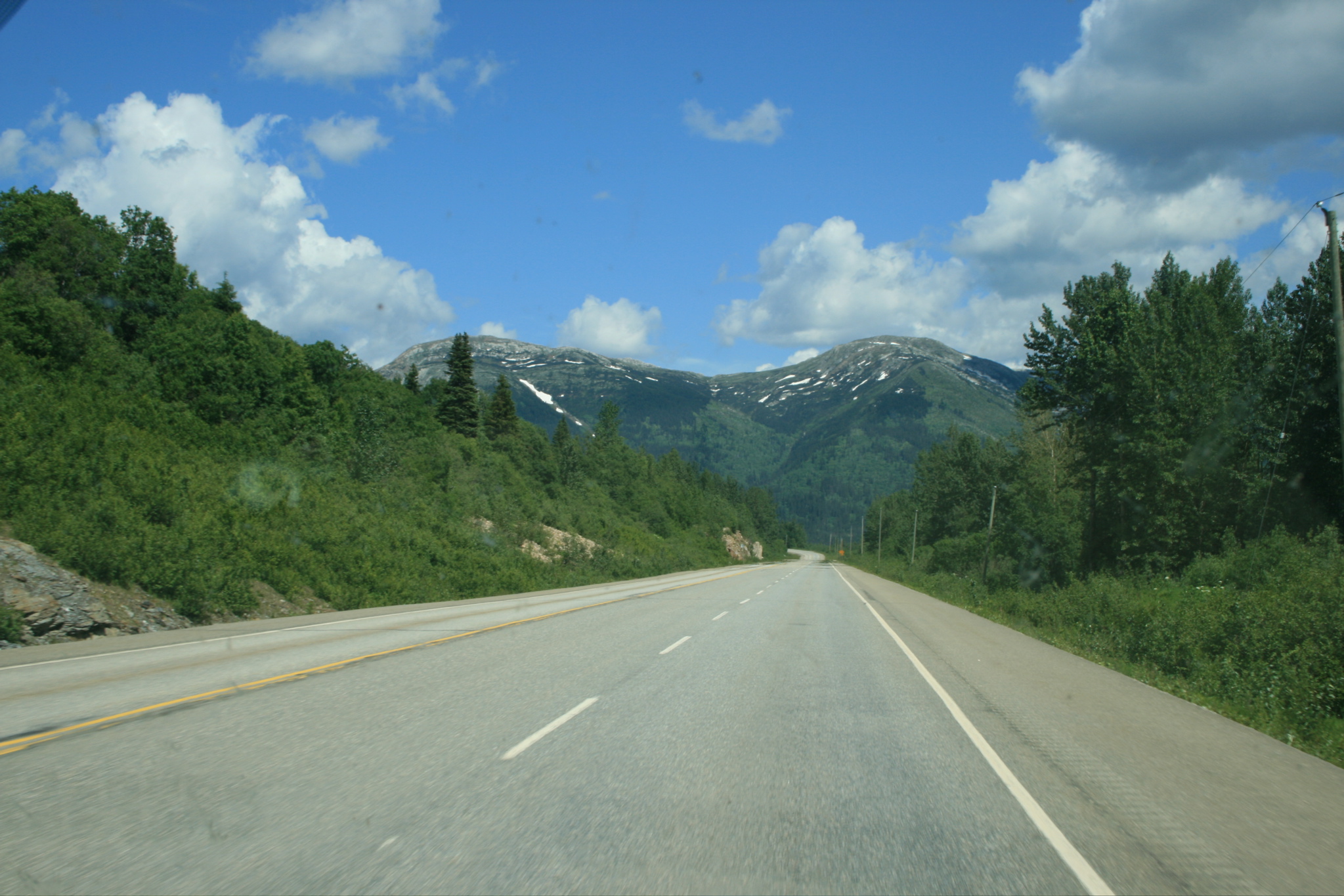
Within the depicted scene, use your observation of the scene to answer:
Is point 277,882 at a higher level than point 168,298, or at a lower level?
lower

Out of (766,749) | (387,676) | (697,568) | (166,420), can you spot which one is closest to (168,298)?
(166,420)

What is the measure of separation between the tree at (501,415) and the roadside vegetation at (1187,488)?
44.0 m

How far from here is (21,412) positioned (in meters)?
19.5

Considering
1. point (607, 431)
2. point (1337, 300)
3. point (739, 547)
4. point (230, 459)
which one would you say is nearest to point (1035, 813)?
point (1337, 300)

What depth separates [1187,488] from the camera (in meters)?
35.8

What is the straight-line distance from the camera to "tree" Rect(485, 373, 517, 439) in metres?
75.4

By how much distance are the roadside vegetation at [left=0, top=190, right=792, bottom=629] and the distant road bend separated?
734 cm

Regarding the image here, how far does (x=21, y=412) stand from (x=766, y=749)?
21.7 meters

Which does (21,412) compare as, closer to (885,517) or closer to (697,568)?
(697,568)

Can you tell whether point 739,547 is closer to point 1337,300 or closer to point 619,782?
point 1337,300

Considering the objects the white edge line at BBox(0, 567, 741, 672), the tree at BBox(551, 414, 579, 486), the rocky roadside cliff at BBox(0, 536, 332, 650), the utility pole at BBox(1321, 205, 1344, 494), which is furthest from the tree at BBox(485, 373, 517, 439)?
the utility pole at BBox(1321, 205, 1344, 494)

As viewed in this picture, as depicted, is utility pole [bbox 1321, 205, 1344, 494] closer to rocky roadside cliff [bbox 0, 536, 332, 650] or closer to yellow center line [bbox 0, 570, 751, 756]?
yellow center line [bbox 0, 570, 751, 756]

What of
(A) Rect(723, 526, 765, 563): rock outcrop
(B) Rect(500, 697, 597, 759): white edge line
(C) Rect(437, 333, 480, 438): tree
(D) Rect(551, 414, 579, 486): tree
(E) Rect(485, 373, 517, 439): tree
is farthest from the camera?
(A) Rect(723, 526, 765, 563): rock outcrop

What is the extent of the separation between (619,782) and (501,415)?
241ft
